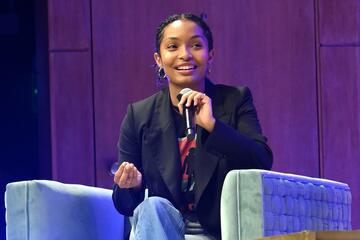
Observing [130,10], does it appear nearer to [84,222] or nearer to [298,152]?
[298,152]

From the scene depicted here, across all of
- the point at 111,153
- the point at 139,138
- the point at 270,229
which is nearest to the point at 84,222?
the point at 139,138

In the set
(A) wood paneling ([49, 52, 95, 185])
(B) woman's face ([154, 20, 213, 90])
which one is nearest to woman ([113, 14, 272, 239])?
(B) woman's face ([154, 20, 213, 90])

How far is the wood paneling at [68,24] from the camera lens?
11.8 feet

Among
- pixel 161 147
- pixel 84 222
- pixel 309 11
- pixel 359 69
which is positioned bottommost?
pixel 84 222

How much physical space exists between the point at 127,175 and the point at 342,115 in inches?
65.3

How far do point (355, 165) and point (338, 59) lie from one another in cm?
44

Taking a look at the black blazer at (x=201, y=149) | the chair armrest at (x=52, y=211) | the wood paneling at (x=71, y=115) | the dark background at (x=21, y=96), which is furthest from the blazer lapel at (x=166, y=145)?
the dark background at (x=21, y=96)

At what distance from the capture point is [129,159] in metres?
2.35

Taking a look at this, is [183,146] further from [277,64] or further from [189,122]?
[277,64]

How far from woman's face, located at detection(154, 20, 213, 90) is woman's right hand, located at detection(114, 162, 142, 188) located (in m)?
0.29

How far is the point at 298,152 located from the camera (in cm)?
361

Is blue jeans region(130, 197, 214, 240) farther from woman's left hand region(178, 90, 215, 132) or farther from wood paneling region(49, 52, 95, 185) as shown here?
wood paneling region(49, 52, 95, 185)

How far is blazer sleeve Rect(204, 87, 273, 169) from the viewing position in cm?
210

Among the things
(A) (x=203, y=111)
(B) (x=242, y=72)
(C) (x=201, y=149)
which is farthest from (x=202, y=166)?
(B) (x=242, y=72)
